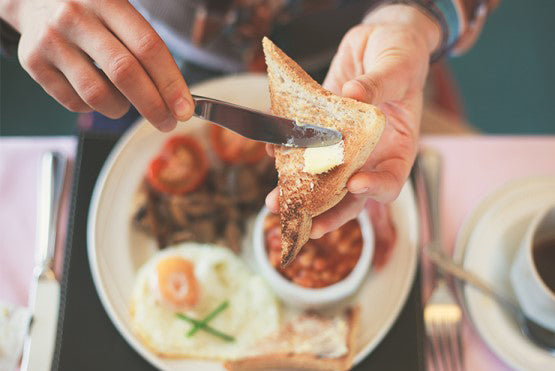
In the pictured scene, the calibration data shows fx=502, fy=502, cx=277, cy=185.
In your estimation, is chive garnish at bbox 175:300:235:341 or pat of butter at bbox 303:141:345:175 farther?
chive garnish at bbox 175:300:235:341

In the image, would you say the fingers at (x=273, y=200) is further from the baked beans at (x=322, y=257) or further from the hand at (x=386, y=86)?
the baked beans at (x=322, y=257)

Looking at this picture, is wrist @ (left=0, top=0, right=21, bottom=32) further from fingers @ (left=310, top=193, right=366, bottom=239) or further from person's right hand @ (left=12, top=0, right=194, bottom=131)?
fingers @ (left=310, top=193, right=366, bottom=239)

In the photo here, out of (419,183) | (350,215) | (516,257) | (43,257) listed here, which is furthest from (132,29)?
(516,257)

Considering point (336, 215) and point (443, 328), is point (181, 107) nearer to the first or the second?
point (336, 215)

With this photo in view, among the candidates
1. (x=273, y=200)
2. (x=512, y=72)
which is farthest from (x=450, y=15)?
(x=512, y=72)

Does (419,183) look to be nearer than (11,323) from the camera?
No

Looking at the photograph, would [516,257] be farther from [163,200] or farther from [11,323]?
[11,323]

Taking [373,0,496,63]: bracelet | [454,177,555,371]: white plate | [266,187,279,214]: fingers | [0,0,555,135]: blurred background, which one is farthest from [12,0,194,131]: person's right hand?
[0,0,555,135]: blurred background
